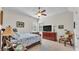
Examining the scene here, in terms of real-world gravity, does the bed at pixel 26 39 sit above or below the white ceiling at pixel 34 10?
below

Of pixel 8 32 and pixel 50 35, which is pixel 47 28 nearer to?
pixel 50 35

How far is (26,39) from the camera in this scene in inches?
73.0

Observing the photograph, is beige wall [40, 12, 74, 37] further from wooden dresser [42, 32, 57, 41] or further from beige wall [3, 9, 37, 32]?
beige wall [3, 9, 37, 32]

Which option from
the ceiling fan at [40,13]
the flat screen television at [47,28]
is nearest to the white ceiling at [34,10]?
the ceiling fan at [40,13]

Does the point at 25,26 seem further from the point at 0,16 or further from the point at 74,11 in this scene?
the point at 74,11

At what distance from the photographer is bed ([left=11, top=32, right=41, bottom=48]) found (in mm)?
1819

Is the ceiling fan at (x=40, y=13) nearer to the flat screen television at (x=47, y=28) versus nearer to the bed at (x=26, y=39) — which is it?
the flat screen television at (x=47, y=28)

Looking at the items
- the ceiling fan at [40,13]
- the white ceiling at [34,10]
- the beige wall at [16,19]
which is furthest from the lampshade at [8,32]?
the ceiling fan at [40,13]

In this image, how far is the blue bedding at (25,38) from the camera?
1819 millimetres

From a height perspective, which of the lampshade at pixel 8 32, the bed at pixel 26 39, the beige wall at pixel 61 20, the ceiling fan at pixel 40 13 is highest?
the ceiling fan at pixel 40 13

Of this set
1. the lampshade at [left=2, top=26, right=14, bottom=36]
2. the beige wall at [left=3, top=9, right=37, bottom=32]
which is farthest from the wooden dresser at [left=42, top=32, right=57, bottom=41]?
the lampshade at [left=2, top=26, right=14, bottom=36]
